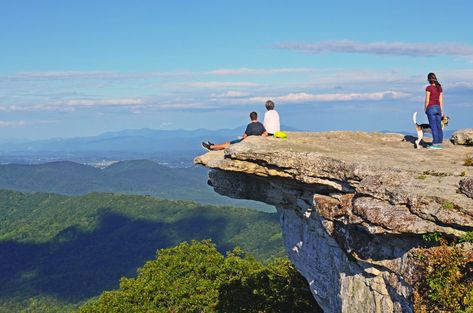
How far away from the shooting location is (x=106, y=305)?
31891 millimetres

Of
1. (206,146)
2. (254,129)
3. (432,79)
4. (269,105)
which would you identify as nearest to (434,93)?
(432,79)

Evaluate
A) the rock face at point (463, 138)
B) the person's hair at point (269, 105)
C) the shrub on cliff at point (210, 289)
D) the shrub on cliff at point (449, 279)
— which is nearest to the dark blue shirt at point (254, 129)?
the person's hair at point (269, 105)

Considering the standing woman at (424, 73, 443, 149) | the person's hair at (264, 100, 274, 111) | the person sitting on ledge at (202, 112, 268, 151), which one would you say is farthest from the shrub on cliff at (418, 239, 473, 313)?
the person's hair at (264, 100, 274, 111)

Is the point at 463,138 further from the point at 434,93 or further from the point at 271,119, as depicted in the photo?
the point at 271,119

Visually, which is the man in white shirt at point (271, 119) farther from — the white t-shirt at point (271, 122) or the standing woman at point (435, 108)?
the standing woman at point (435, 108)

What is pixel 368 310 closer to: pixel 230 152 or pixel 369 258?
pixel 369 258

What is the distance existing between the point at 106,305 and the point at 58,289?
487 feet

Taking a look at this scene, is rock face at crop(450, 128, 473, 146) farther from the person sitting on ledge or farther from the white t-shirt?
the person sitting on ledge

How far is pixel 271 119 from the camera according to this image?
20391mm

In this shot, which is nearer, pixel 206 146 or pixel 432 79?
pixel 432 79

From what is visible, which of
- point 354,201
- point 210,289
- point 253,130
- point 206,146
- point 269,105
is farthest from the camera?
point 210,289

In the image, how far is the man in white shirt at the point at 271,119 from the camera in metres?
20.3

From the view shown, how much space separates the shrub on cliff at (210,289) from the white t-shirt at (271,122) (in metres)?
12.5

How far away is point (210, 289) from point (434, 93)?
20692mm
